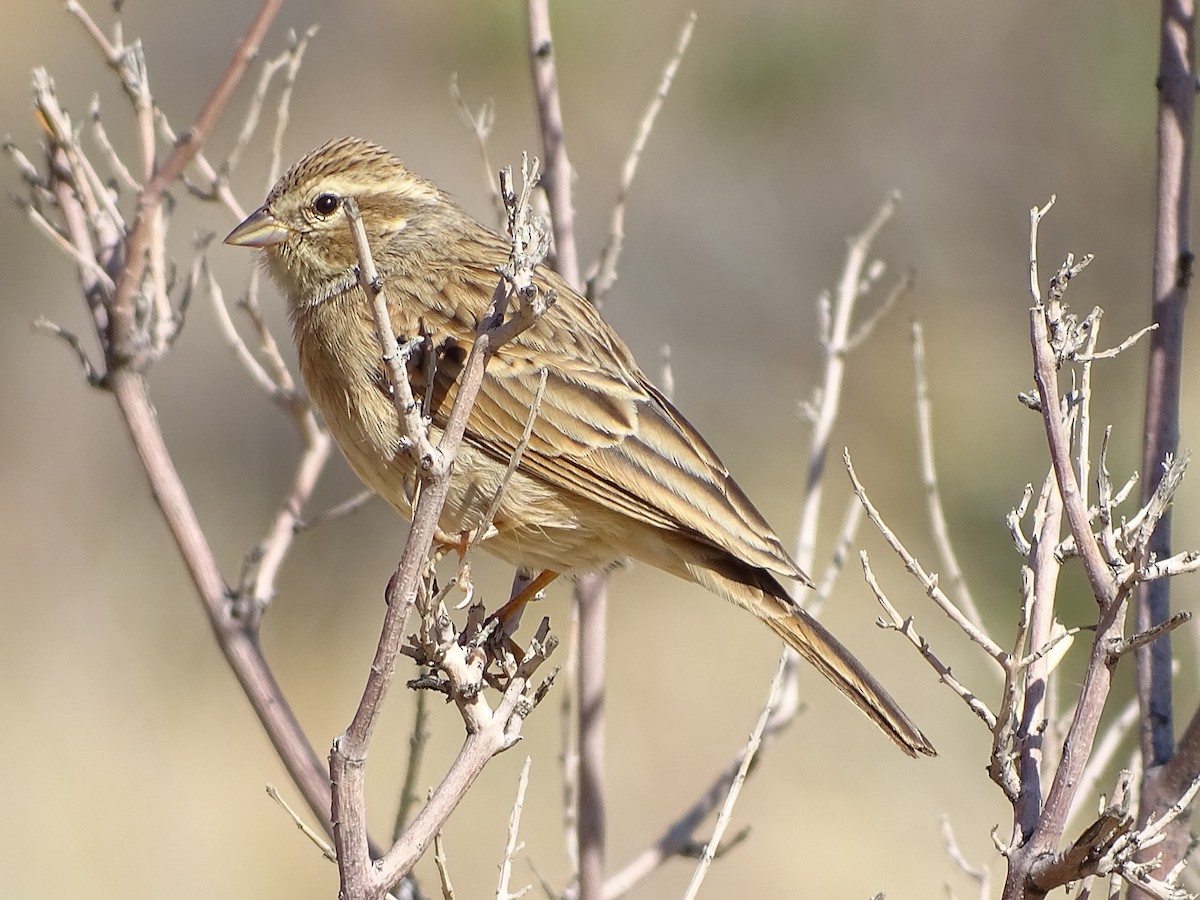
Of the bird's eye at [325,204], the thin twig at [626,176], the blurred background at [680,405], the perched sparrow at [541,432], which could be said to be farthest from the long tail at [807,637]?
the blurred background at [680,405]

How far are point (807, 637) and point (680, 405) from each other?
852 centimetres

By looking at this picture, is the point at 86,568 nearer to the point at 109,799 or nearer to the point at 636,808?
the point at 109,799

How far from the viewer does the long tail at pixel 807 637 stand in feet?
12.3

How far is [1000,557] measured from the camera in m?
11.9

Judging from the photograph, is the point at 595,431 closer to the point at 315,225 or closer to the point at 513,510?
the point at 513,510

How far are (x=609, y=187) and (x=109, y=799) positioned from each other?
8117mm

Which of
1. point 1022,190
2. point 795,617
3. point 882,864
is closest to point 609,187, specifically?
point 1022,190

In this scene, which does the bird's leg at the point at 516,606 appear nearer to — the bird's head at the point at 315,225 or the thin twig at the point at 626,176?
the thin twig at the point at 626,176

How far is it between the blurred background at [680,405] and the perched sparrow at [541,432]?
4775 mm

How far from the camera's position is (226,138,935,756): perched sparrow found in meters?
4.00

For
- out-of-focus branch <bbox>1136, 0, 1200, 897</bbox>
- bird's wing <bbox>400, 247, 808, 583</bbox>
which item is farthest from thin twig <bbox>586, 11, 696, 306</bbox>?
out-of-focus branch <bbox>1136, 0, 1200, 897</bbox>

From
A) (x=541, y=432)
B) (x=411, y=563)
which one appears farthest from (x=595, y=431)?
(x=411, y=563)

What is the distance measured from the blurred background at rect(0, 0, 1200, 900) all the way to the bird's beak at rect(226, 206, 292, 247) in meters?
4.91

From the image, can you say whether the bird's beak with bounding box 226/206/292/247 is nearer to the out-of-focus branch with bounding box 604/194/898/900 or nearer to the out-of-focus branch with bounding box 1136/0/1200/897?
the out-of-focus branch with bounding box 604/194/898/900
